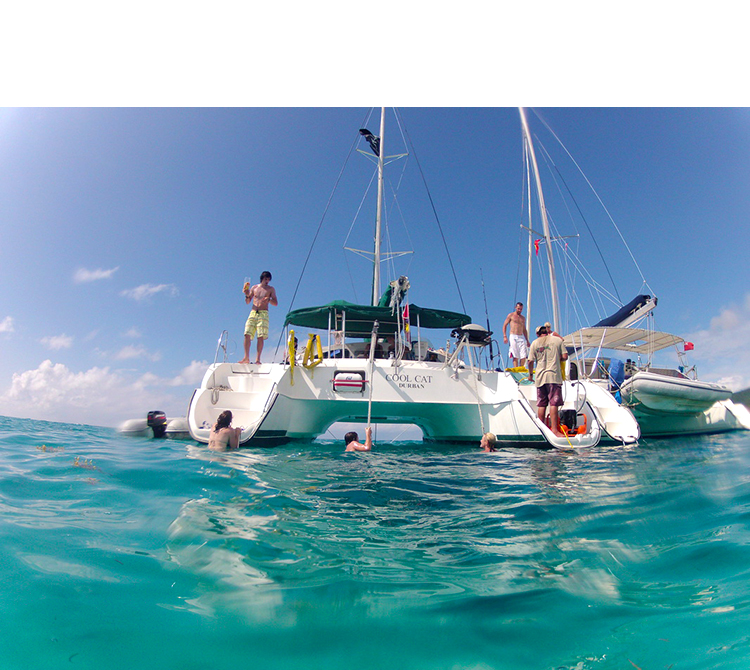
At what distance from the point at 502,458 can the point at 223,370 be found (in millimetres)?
5222

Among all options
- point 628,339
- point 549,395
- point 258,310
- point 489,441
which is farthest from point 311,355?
point 628,339

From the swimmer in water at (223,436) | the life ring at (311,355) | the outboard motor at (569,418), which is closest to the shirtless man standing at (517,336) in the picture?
the outboard motor at (569,418)

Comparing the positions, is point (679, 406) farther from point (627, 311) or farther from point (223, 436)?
point (223, 436)

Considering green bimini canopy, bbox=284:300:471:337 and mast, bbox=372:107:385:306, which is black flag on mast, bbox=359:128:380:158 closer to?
mast, bbox=372:107:385:306

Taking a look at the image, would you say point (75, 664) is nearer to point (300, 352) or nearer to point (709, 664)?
point (709, 664)

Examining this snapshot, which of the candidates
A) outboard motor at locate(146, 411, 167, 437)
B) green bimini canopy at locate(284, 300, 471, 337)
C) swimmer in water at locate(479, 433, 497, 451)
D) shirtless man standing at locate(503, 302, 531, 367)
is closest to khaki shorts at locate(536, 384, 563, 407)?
swimmer in water at locate(479, 433, 497, 451)

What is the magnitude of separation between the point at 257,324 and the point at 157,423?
3.35 metres

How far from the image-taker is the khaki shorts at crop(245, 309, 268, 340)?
7.74 metres

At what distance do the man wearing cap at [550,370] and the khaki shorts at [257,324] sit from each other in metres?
5.00

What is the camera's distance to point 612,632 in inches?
52.9

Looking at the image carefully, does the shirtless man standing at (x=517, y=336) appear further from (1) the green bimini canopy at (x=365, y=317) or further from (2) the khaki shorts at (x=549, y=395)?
(2) the khaki shorts at (x=549, y=395)

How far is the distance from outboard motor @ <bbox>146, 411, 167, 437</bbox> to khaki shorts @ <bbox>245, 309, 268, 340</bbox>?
3024 millimetres

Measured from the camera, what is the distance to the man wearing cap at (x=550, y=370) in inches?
254

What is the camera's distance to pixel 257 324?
775 cm
